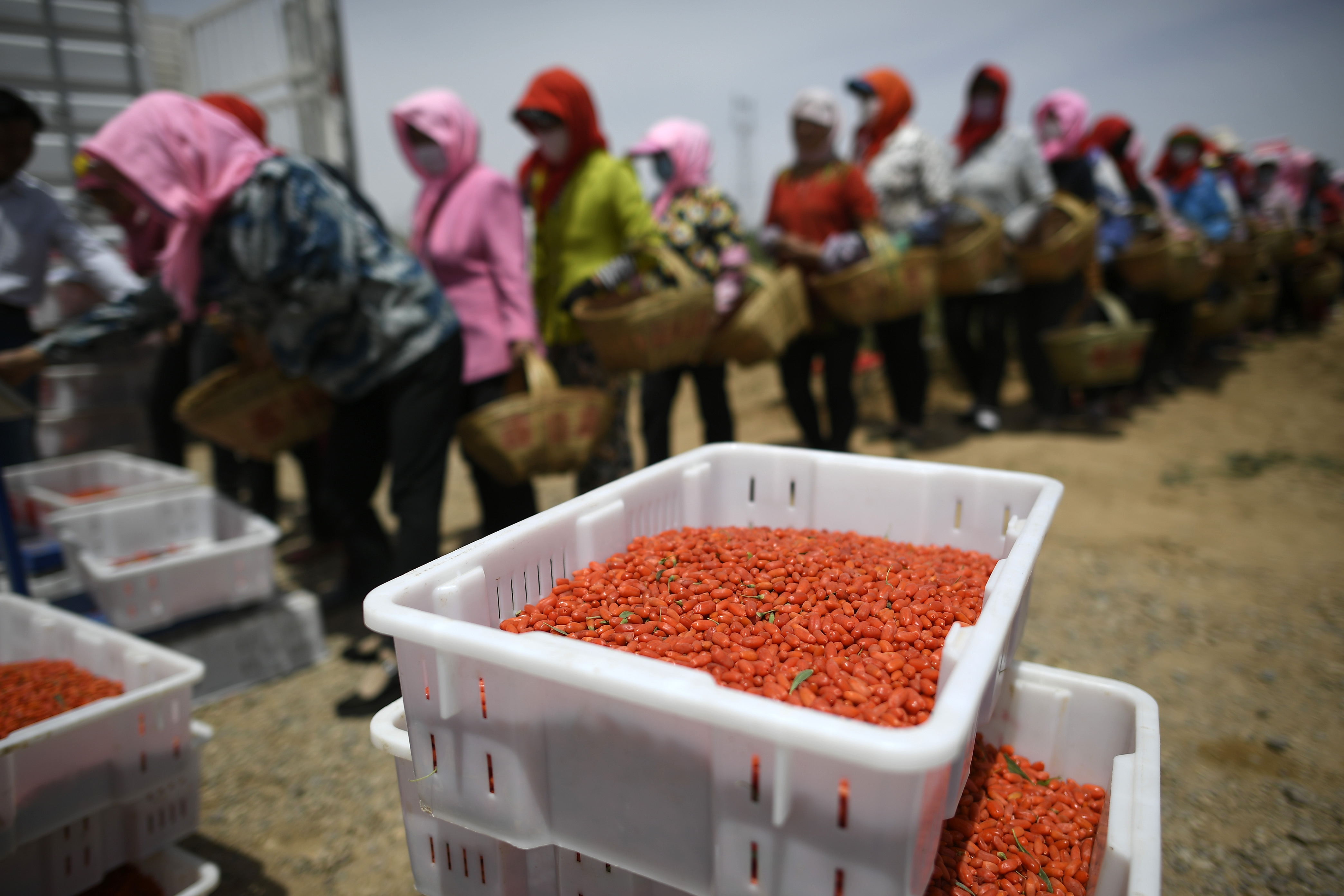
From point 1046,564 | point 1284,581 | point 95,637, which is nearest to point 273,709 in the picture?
point 95,637

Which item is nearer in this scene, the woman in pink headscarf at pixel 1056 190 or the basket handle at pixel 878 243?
the basket handle at pixel 878 243

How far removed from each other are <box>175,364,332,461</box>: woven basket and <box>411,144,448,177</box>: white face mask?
2.92 feet

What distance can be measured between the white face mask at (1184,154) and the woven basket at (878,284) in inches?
178

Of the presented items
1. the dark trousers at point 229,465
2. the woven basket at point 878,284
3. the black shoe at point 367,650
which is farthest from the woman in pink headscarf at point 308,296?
the woven basket at point 878,284

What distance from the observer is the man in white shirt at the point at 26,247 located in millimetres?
2803

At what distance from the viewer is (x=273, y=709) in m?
2.41

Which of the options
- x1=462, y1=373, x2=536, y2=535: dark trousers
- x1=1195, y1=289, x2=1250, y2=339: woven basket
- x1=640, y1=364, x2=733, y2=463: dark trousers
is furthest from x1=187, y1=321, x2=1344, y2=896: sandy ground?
x1=1195, y1=289, x2=1250, y2=339: woven basket

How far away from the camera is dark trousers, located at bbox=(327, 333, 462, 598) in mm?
2283

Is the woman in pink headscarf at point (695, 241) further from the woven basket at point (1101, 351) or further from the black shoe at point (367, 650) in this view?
the woven basket at point (1101, 351)

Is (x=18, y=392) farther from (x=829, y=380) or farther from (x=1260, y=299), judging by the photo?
(x=1260, y=299)

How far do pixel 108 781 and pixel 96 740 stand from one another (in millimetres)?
105

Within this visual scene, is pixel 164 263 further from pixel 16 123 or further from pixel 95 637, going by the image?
pixel 16 123

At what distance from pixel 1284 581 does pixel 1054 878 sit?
2.70m

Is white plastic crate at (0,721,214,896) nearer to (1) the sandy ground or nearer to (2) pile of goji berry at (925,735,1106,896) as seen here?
(1) the sandy ground
